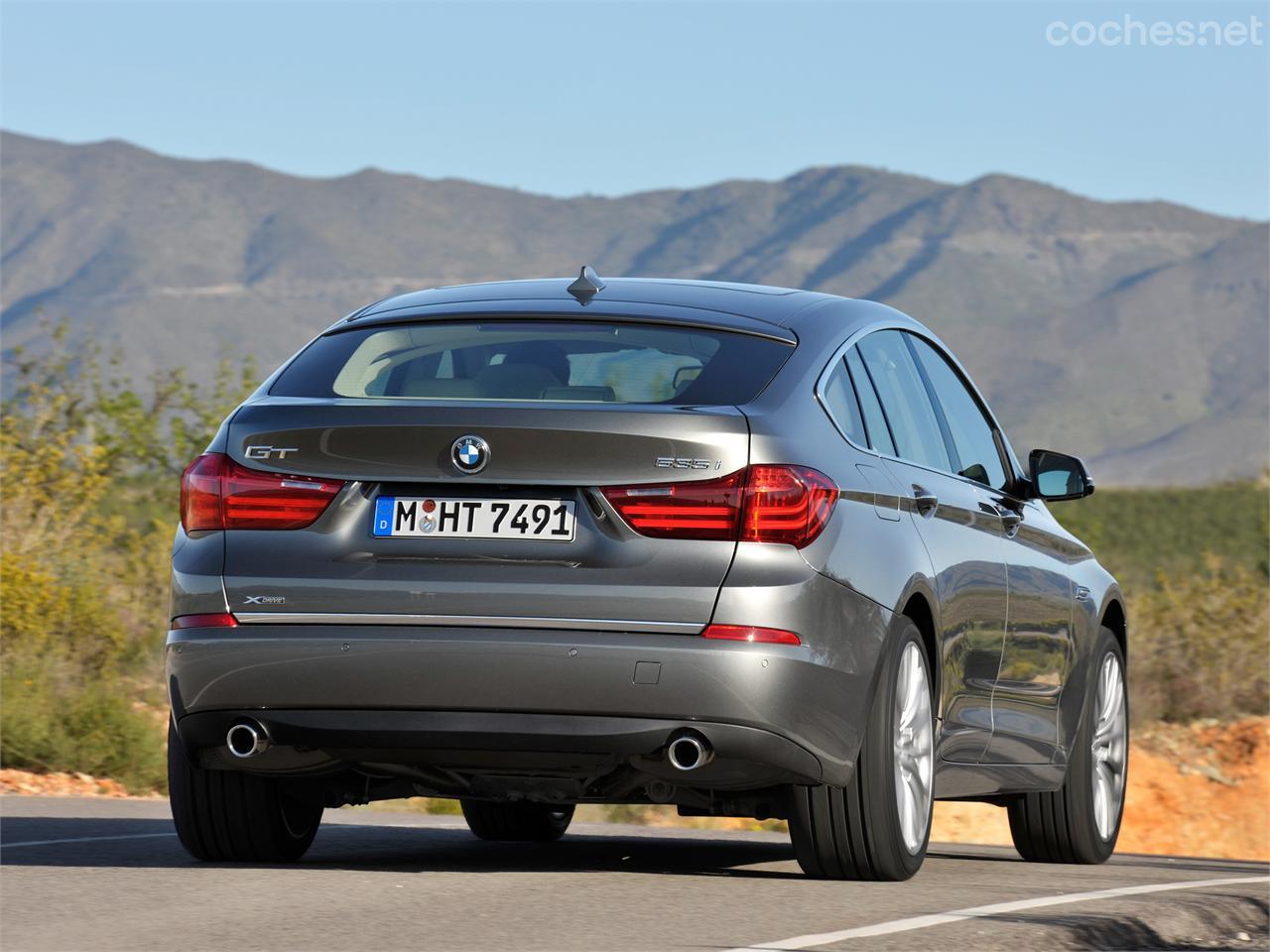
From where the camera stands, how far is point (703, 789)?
6.34 metres

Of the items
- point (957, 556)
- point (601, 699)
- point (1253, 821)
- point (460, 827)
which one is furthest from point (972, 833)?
point (601, 699)

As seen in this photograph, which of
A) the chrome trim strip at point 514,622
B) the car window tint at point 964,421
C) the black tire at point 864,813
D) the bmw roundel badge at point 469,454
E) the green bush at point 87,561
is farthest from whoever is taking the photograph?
the green bush at point 87,561

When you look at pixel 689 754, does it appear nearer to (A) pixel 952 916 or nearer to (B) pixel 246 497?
(A) pixel 952 916

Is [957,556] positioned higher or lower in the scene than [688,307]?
lower

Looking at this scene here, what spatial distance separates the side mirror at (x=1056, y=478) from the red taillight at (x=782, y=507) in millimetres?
2538

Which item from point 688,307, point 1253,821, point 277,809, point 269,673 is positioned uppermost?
point 688,307

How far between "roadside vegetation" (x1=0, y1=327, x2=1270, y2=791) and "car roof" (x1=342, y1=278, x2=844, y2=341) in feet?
22.9

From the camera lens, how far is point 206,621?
6336 mm

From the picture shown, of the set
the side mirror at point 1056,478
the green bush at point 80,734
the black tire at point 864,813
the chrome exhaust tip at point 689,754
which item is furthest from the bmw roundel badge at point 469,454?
the green bush at point 80,734

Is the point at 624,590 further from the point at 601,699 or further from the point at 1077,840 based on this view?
the point at 1077,840

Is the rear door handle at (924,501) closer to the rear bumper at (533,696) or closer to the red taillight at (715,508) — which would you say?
the rear bumper at (533,696)

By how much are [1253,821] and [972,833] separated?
11.2ft

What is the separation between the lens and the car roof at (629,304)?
6812 mm

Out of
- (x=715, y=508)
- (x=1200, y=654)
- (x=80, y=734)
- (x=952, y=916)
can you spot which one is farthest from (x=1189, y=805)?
(x=715, y=508)
